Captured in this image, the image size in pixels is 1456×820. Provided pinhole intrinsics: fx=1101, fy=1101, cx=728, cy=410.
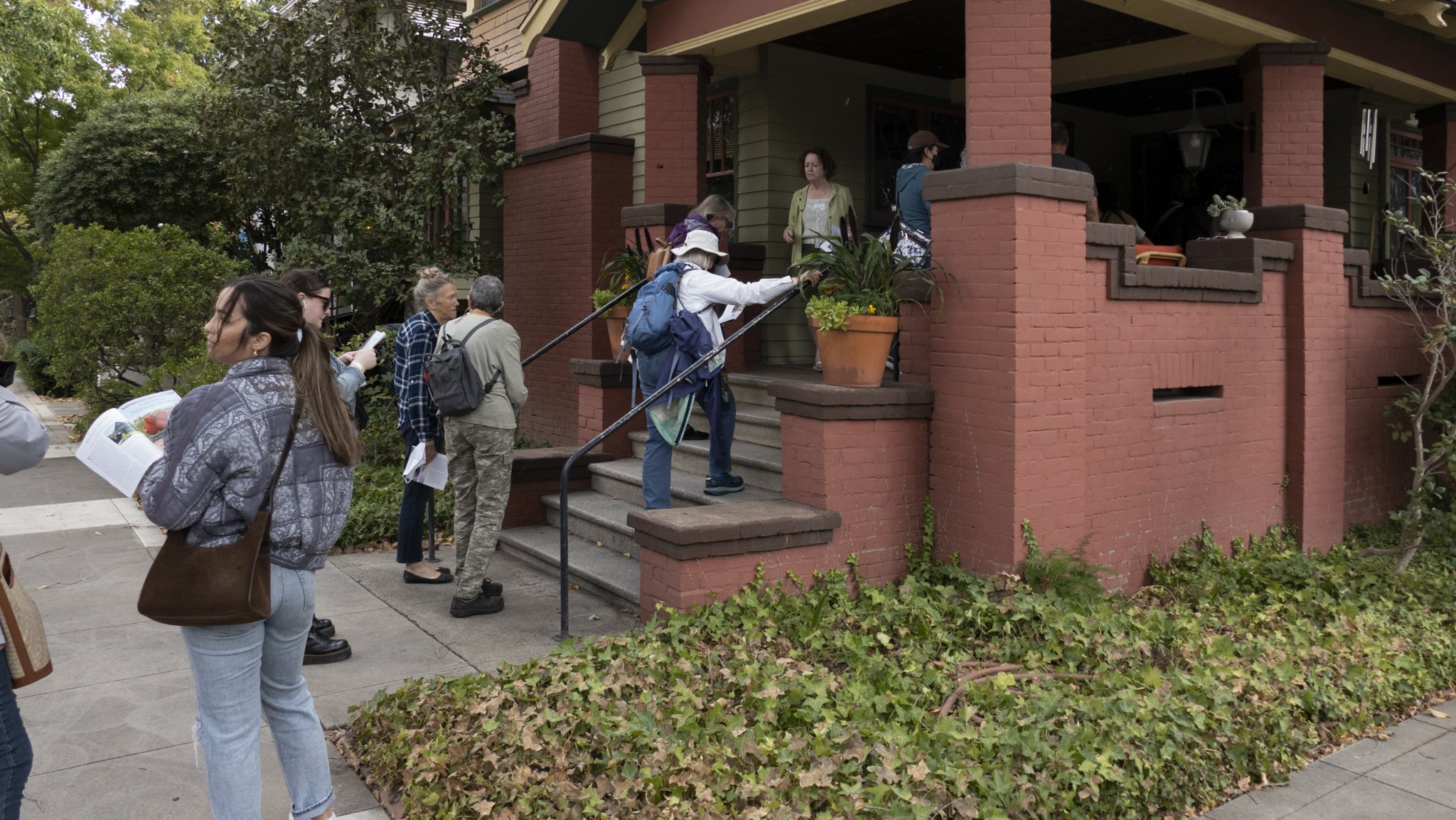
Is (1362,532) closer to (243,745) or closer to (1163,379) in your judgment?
(1163,379)

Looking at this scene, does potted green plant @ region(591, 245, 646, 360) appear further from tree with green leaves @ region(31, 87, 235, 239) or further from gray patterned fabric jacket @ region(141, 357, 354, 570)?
tree with green leaves @ region(31, 87, 235, 239)

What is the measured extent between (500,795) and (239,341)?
1758 millimetres

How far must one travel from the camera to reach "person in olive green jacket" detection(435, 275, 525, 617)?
6117mm

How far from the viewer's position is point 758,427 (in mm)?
7520

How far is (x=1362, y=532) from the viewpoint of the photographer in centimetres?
824

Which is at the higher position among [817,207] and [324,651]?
[817,207]

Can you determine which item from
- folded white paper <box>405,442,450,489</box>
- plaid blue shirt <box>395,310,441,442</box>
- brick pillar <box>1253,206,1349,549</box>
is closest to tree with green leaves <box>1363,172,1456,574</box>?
brick pillar <box>1253,206,1349,549</box>

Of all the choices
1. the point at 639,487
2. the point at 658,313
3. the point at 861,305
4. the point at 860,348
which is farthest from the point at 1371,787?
the point at 639,487

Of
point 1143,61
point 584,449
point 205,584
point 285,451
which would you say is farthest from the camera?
point 1143,61

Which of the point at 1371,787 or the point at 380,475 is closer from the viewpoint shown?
the point at 1371,787

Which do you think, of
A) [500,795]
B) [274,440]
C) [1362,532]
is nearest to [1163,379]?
[1362,532]

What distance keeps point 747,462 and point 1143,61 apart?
535 centimetres

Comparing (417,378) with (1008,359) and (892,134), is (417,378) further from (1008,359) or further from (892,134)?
(892,134)

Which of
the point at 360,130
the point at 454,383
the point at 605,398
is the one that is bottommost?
the point at 605,398
